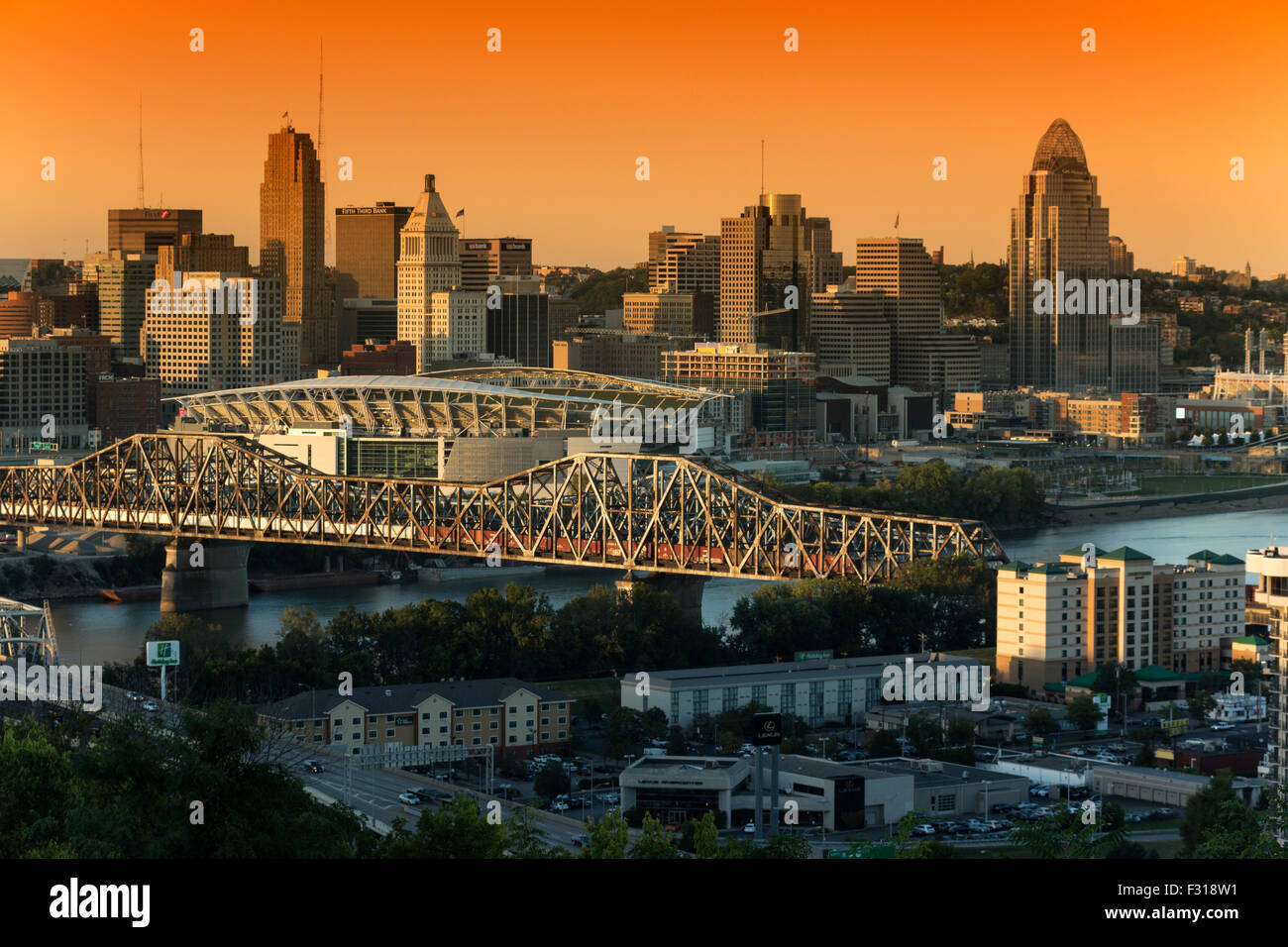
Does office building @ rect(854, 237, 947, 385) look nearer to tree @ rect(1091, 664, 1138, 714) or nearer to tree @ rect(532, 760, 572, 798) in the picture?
tree @ rect(1091, 664, 1138, 714)

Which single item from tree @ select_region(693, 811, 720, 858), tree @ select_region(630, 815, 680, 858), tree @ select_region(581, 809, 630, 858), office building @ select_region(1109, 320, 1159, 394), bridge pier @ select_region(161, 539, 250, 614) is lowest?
bridge pier @ select_region(161, 539, 250, 614)

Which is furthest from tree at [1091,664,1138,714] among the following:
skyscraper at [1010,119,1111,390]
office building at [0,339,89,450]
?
skyscraper at [1010,119,1111,390]

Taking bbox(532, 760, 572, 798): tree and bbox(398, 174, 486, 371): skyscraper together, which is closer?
→ bbox(532, 760, 572, 798): tree

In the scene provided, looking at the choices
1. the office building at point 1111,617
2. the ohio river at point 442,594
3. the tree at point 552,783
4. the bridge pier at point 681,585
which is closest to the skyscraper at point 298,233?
the ohio river at point 442,594

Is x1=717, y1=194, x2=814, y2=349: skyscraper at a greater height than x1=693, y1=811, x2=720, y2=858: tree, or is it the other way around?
x1=717, y1=194, x2=814, y2=349: skyscraper

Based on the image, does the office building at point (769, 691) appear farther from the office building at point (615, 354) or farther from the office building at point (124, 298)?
the office building at point (615, 354)

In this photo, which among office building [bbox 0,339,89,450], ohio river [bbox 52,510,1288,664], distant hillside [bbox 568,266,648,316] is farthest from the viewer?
distant hillside [bbox 568,266,648,316]

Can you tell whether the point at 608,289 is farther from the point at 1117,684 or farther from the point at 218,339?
the point at 1117,684
